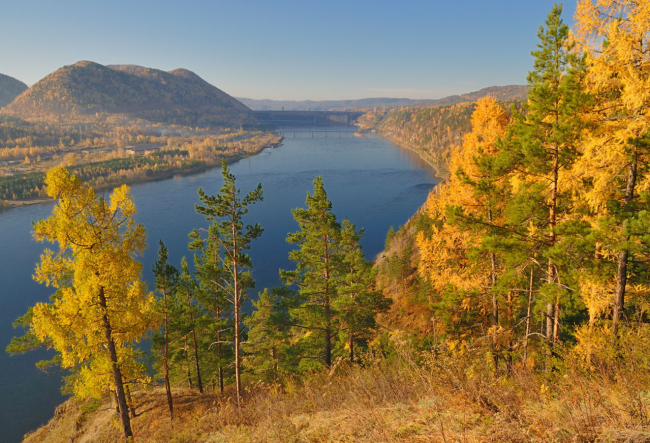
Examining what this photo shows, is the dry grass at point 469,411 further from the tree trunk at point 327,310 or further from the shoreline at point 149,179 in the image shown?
the shoreline at point 149,179

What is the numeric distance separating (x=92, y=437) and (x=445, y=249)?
61.4ft

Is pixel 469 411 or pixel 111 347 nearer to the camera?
pixel 469 411

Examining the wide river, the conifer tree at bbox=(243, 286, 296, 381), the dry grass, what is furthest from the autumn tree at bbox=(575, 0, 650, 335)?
the wide river

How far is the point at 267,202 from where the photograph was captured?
9125cm

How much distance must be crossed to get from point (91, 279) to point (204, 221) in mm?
69611

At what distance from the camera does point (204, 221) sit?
76.2m

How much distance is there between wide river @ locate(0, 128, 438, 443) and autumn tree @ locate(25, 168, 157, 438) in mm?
26973

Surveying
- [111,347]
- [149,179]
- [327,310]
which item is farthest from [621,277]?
[149,179]

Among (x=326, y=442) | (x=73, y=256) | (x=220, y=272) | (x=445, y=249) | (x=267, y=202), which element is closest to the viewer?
(x=326, y=442)

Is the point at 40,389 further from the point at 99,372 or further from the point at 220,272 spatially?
the point at 99,372

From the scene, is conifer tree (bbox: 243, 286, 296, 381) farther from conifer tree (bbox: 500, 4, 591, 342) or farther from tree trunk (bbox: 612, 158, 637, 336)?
tree trunk (bbox: 612, 158, 637, 336)

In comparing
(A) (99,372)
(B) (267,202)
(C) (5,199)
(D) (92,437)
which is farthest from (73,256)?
(C) (5,199)

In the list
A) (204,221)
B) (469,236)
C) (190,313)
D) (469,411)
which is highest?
(469,236)

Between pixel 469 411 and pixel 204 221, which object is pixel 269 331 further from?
pixel 204 221
